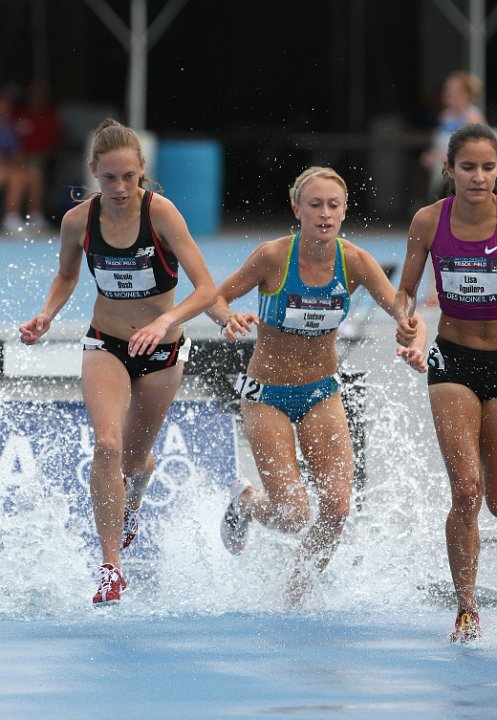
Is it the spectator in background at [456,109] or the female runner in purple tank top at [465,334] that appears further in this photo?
the spectator in background at [456,109]

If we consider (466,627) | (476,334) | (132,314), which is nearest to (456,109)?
(132,314)

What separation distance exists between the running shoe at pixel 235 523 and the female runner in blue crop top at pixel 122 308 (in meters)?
0.47

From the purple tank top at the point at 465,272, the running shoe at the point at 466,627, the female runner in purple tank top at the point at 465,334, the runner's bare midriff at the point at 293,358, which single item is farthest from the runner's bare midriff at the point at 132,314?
the running shoe at the point at 466,627

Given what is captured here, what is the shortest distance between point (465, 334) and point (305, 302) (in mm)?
727

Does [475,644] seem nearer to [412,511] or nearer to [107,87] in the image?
[412,511]

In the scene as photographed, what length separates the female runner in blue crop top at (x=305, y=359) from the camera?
5.53 m

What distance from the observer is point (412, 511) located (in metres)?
6.53

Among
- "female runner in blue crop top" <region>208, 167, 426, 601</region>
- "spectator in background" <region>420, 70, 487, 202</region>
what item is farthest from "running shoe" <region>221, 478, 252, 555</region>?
"spectator in background" <region>420, 70, 487, 202</region>

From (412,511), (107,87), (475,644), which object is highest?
(107,87)

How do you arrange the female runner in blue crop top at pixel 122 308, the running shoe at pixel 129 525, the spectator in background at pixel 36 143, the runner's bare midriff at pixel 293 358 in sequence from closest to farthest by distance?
the female runner in blue crop top at pixel 122 308 → the runner's bare midriff at pixel 293 358 → the running shoe at pixel 129 525 → the spectator in background at pixel 36 143

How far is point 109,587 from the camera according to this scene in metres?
5.14

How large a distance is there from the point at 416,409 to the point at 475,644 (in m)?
2.19

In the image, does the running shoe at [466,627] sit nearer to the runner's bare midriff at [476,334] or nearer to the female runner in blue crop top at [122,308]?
the runner's bare midriff at [476,334]

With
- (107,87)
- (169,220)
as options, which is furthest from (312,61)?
(169,220)
